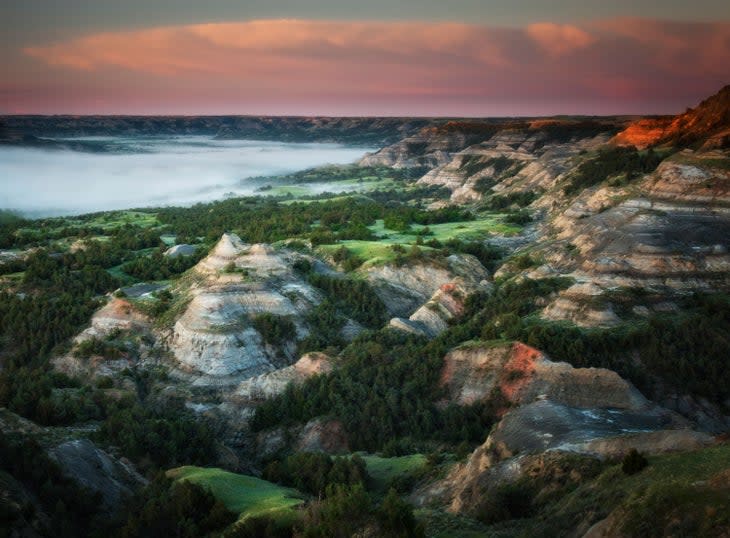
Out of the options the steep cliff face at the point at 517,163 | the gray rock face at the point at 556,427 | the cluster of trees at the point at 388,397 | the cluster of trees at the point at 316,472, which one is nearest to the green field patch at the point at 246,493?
the cluster of trees at the point at 316,472

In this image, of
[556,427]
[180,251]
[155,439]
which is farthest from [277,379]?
[180,251]

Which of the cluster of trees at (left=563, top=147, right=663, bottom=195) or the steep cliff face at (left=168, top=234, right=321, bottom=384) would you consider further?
the cluster of trees at (left=563, top=147, right=663, bottom=195)

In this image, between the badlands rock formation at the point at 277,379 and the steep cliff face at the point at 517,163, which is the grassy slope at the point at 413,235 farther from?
the steep cliff face at the point at 517,163

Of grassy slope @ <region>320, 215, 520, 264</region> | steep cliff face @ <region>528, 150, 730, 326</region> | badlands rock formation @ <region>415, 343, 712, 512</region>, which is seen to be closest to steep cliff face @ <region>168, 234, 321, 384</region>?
grassy slope @ <region>320, 215, 520, 264</region>

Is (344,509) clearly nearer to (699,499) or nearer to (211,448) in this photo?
(699,499)

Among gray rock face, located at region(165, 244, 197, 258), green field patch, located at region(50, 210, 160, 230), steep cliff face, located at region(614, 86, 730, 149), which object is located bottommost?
green field patch, located at region(50, 210, 160, 230)

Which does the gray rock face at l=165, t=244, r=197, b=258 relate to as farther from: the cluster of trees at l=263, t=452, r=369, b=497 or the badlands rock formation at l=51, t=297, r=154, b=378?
the cluster of trees at l=263, t=452, r=369, b=497

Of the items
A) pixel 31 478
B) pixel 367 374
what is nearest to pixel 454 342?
pixel 367 374
